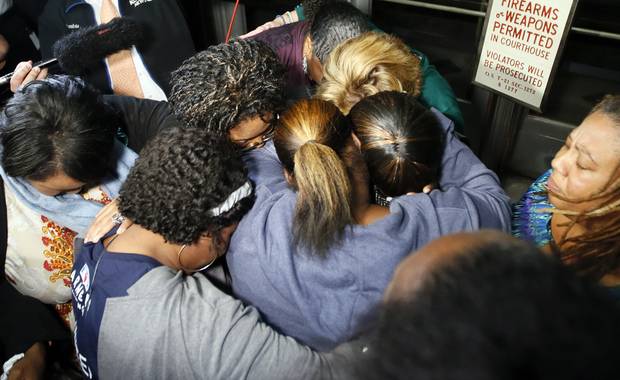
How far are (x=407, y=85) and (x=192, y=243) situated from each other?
3.18 ft

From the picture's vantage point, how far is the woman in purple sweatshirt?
947 mm

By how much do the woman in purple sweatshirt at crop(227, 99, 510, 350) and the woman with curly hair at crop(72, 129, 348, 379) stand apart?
3.5 inches

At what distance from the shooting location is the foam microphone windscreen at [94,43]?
1.69 meters

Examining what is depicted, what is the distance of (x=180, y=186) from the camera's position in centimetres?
98

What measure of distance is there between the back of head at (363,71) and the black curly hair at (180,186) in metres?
0.57

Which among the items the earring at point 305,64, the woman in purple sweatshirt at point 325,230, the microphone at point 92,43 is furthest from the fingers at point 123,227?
the earring at point 305,64

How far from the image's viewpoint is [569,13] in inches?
50.1

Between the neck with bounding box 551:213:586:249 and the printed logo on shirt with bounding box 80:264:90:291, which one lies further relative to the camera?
the neck with bounding box 551:213:586:249

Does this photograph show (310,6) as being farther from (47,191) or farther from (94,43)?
(47,191)

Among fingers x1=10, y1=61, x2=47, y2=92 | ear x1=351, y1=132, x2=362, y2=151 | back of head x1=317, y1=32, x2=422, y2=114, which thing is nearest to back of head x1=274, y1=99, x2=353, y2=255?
ear x1=351, y1=132, x2=362, y2=151

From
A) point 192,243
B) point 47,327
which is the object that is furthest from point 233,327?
point 47,327

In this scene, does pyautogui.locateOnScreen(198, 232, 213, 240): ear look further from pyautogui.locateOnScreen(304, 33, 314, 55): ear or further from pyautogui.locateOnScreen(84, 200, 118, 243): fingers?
pyautogui.locateOnScreen(304, 33, 314, 55): ear

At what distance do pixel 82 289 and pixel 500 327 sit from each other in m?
0.94

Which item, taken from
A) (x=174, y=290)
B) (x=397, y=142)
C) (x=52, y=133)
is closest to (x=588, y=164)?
(x=397, y=142)
